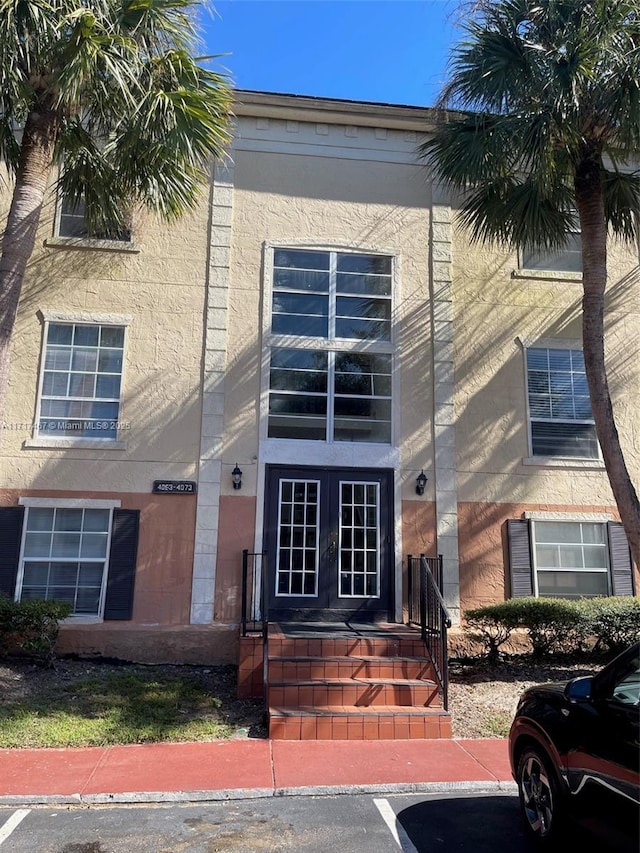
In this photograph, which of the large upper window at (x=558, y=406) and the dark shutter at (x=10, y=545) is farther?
the large upper window at (x=558, y=406)

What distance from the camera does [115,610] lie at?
924cm

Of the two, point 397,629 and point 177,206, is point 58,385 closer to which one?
point 177,206

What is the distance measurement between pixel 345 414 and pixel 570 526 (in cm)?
395

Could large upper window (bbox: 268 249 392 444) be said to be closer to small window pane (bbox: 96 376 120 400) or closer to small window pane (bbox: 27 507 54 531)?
small window pane (bbox: 96 376 120 400)

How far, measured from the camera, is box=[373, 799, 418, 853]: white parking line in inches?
180

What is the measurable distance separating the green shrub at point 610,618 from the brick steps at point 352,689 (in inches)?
95.9

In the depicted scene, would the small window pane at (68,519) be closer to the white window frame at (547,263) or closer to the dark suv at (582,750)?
the dark suv at (582,750)

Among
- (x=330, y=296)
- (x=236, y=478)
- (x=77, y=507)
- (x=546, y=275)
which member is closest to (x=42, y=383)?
(x=77, y=507)

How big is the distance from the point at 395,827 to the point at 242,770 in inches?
64.0

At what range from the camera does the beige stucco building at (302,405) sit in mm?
9539

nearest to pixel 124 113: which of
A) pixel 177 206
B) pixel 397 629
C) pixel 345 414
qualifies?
pixel 177 206

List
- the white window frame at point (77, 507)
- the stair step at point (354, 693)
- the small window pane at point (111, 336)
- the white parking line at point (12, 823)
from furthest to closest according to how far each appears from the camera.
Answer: the small window pane at point (111, 336)
the white window frame at point (77, 507)
the stair step at point (354, 693)
the white parking line at point (12, 823)

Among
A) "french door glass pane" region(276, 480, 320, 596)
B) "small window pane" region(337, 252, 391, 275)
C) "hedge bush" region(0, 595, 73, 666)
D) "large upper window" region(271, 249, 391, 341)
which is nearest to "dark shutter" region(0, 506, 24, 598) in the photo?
"hedge bush" region(0, 595, 73, 666)

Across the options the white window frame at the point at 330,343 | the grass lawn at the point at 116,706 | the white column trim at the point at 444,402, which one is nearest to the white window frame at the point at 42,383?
the white window frame at the point at 330,343
